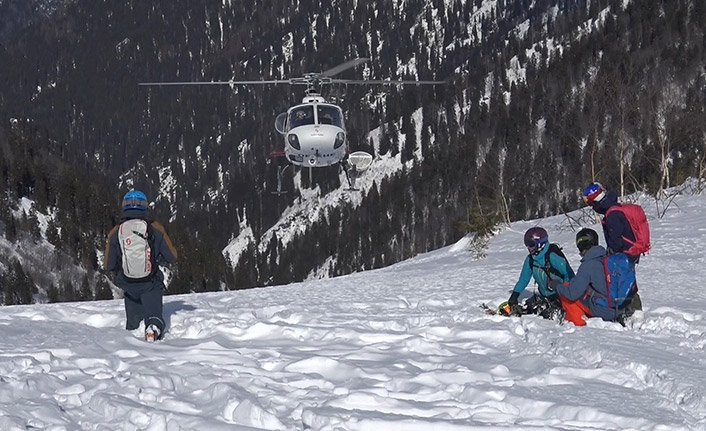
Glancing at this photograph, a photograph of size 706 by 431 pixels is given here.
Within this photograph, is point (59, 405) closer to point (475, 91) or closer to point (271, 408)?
point (271, 408)

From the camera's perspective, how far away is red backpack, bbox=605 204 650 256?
8008 mm

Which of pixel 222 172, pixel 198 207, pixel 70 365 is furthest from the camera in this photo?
pixel 222 172

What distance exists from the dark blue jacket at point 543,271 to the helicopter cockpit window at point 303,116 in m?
9.27

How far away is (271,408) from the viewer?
477 centimetres

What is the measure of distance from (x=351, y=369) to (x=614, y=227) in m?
3.89

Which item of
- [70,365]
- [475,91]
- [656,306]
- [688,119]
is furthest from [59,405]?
[475,91]

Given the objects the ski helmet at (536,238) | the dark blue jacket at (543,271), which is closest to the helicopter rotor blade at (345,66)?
the ski helmet at (536,238)

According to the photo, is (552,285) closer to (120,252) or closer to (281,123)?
(120,252)

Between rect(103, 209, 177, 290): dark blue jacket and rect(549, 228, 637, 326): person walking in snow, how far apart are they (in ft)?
13.9

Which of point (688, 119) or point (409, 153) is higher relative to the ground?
point (409, 153)

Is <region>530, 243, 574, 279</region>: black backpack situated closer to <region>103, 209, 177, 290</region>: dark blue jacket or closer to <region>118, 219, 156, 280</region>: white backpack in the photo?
<region>103, 209, 177, 290</region>: dark blue jacket

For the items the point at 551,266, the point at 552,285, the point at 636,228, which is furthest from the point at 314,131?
the point at 636,228

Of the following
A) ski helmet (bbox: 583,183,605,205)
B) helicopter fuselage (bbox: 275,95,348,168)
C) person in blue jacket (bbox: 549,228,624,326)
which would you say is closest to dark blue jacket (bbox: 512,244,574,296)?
person in blue jacket (bbox: 549,228,624,326)

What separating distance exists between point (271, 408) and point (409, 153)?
439ft
